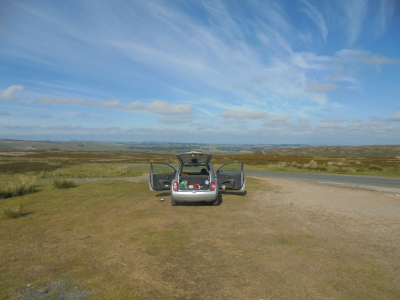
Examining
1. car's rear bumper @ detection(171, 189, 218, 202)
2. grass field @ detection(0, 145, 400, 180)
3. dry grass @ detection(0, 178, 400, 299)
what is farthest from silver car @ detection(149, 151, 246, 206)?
grass field @ detection(0, 145, 400, 180)

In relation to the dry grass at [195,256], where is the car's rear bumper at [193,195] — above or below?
above

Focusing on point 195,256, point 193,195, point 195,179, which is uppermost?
point 195,179

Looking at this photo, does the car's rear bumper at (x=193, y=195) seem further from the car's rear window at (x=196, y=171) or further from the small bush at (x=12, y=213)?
the small bush at (x=12, y=213)

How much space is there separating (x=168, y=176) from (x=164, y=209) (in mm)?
2443

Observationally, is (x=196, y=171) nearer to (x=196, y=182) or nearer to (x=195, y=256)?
(x=196, y=182)

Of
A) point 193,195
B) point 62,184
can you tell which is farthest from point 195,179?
point 62,184

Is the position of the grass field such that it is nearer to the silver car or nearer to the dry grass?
the silver car

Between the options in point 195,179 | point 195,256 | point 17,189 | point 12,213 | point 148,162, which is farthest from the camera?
point 148,162

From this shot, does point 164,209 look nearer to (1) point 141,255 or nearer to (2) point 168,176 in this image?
(2) point 168,176

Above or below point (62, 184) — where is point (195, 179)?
above

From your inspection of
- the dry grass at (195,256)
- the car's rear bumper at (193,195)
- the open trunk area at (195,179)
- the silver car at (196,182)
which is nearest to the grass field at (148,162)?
the silver car at (196,182)

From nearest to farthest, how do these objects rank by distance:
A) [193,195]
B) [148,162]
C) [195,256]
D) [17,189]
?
[195,256]
[193,195]
[17,189]
[148,162]

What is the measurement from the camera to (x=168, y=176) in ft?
37.3

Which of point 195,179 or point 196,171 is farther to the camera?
point 196,171
